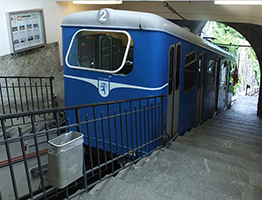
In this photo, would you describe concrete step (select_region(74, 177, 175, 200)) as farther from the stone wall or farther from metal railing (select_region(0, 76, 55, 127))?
the stone wall

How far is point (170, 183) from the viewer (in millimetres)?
2992

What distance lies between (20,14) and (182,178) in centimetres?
503

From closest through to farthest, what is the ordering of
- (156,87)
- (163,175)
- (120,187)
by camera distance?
1. (120,187)
2. (163,175)
3. (156,87)

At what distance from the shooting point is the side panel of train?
12.5ft

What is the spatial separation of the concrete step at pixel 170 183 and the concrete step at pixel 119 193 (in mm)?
202

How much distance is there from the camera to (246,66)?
25.8m

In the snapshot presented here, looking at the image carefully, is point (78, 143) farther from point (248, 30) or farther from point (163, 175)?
point (248, 30)

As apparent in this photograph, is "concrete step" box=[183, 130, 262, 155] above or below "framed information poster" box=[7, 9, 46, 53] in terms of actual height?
below

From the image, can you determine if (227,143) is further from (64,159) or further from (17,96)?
(17,96)

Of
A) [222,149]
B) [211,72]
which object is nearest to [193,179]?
[222,149]

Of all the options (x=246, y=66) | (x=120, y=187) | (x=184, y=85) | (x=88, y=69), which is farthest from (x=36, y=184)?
(x=246, y=66)

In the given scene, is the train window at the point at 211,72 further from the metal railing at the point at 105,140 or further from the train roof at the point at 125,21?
the metal railing at the point at 105,140

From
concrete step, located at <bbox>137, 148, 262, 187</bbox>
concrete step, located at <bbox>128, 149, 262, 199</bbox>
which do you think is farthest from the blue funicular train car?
concrete step, located at <bbox>128, 149, 262, 199</bbox>

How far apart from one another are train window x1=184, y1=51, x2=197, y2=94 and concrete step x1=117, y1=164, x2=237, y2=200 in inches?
90.9
